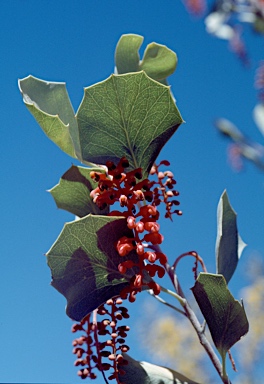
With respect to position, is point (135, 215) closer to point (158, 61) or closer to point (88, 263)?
point (88, 263)

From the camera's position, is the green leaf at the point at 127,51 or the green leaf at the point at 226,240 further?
the green leaf at the point at 127,51

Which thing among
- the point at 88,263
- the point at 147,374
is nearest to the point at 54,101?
the point at 88,263

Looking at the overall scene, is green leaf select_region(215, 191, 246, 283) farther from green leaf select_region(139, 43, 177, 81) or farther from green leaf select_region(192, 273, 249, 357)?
green leaf select_region(139, 43, 177, 81)

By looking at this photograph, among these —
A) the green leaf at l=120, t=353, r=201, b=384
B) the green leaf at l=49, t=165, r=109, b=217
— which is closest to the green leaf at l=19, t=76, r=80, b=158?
the green leaf at l=49, t=165, r=109, b=217

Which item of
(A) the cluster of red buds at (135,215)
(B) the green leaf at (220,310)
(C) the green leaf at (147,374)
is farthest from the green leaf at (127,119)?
(C) the green leaf at (147,374)

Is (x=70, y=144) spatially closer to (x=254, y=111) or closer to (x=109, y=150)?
(x=109, y=150)

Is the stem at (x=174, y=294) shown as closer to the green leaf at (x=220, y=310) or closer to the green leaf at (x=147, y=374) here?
the green leaf at (x=220, y=310)

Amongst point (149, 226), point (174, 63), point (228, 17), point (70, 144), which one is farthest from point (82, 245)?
point (228, 17)
